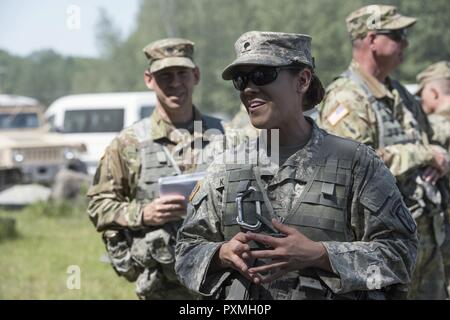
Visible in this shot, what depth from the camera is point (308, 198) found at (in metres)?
3.01

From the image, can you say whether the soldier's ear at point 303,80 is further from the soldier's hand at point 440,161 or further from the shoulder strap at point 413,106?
the shoulder strap at point 413,106

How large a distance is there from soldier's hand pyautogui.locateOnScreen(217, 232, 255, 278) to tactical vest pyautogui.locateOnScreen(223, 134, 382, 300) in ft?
0.30

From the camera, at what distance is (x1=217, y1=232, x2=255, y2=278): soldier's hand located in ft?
9.32

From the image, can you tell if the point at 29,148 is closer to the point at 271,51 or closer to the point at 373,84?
the point at 373,84

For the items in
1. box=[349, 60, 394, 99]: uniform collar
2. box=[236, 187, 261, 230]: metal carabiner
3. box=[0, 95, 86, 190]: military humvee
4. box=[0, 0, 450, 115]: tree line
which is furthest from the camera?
box=[0, 0, 450, 115]: tree line

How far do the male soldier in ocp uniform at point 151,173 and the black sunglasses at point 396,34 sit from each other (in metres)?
1.17

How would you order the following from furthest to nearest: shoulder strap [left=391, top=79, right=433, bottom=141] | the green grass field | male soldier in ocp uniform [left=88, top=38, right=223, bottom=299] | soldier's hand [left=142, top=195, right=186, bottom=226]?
the green grass field, shoulder strap [left=391, top=79, right=433, bottom=141], male soldier in ocp uniform [left=88, top=38, right=223, bottom=299], soldier's hand [left=142, top=195, right=186, bottom=226]

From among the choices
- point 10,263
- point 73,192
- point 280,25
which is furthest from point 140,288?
point 280,25

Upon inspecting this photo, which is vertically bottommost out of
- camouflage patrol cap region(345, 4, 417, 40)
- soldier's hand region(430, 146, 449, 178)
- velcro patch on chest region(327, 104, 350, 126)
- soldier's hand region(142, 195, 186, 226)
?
soldier's hand region(142, 195, 186, 226)

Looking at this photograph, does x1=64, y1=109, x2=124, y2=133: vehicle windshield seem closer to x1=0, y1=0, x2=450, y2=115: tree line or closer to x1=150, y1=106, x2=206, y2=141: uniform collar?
x1=0, y1=0, x2=450, y2=115: tree line

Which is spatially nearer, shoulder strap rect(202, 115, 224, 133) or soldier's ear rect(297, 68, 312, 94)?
soldier's ear rect(297, 68, 312, 94)

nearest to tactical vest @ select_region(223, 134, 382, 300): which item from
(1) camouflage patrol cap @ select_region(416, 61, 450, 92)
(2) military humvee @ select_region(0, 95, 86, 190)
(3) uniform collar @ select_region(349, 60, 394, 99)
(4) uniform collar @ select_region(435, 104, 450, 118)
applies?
(3) uniform collar @ select_region(349, 60, 394, 99)

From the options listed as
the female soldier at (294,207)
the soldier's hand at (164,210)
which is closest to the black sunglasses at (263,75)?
the female soldier at (294,207)
